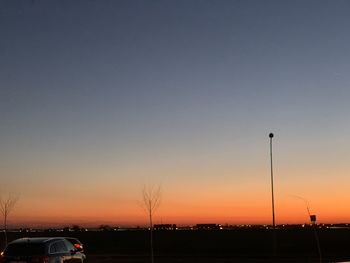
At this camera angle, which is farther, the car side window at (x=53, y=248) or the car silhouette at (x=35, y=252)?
the car side window at (x=53, y=248)

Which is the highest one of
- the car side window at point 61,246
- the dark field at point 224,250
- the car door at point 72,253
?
the car side window at point 61,246

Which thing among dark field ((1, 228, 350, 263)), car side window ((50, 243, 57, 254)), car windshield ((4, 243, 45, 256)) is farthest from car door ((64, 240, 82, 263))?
dark field ((1, 228, 350, 263))

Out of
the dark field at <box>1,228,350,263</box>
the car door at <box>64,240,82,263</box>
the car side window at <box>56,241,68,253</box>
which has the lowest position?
the dark field at <box>1,228,350,263</box>

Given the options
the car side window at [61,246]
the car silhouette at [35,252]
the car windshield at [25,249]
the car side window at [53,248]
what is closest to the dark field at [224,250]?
the car side window at [61,246]

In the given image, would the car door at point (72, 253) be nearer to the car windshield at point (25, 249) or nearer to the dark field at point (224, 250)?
the car windshield at point (25, 249)

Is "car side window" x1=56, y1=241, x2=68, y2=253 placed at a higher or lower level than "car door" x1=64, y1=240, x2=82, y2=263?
higher

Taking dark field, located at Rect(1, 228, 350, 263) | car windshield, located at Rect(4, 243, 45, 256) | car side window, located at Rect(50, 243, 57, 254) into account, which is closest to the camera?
car windshield, located at Rect(4, 243, 45, 256)

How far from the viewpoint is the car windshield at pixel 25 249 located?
18.9 meters

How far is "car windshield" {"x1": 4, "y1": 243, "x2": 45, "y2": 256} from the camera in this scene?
18.9 metres

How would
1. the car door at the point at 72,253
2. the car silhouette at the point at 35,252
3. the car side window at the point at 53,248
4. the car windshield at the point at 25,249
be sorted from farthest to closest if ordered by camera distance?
the car door at the point at 72,253
the car side window at the point at 53,248
the car windshield at the point at 25,249
the car silhouette at the point at 35,252

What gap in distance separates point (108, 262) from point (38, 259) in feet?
69.7

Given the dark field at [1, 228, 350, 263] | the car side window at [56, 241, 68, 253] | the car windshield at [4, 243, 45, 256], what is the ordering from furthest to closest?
the dark field at [1, 228, 350, 263] → the car side window at [56, 241, 68, 253] → the car windshield at [4, 243, 45, 256]

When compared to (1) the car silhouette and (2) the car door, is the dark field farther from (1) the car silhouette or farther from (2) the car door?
(1) the car silhouette

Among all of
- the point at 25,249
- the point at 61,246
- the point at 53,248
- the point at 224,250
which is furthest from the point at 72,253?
the point at 224,250
